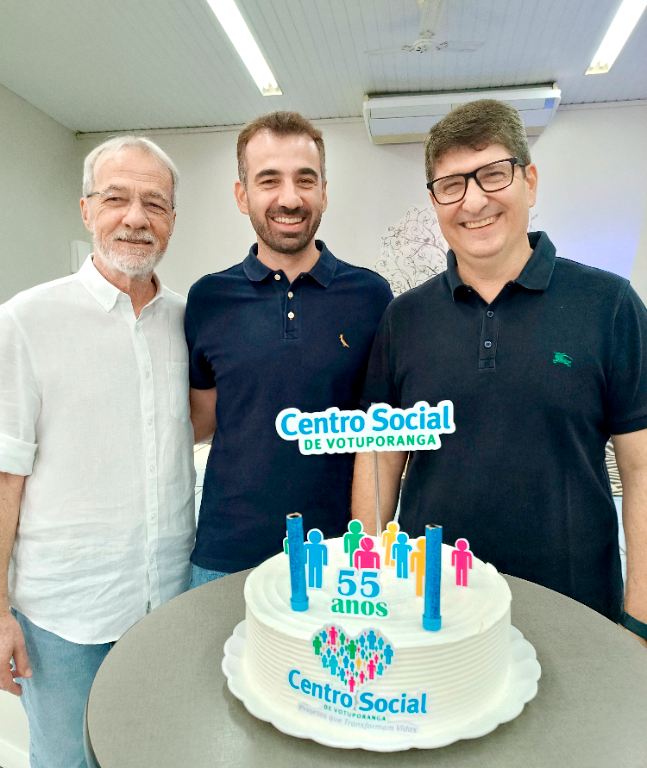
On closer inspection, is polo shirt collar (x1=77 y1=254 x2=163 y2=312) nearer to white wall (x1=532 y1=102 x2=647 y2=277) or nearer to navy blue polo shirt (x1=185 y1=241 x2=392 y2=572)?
navy blue polo shirt (x1=185 y1=241 x2=392 y2=572)

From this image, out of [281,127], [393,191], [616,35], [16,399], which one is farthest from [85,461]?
[393,191]

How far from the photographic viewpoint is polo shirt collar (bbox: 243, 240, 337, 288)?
5.90ft

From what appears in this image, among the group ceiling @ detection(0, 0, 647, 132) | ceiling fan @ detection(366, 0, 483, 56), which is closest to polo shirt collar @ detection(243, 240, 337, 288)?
ceiling fan @ detection(366, 0, 483, 56)

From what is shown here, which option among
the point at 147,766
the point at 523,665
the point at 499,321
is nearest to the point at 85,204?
the point at 499,321

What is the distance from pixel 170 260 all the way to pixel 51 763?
19.7ft

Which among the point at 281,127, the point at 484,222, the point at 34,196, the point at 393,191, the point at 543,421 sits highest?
the point at 393,191

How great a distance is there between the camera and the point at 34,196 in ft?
20.5

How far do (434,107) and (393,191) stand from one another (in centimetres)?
96

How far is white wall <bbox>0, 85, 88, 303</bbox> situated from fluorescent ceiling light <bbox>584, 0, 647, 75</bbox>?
5.63 meters

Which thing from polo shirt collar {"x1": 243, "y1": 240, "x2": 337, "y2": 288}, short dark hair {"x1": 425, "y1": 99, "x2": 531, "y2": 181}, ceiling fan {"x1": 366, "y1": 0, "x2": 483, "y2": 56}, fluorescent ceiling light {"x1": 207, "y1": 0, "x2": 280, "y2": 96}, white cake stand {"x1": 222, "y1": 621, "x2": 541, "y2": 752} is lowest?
white cake stand {"x1": 222, "y1": 621, "x2": 541, "y2": 752}

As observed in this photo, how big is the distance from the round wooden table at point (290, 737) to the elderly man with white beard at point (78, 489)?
51 centimetres

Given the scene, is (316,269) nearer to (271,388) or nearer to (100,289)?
(271,388)

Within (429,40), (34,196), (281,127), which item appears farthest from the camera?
(34,196)

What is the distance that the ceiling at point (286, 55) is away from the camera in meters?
4.29
